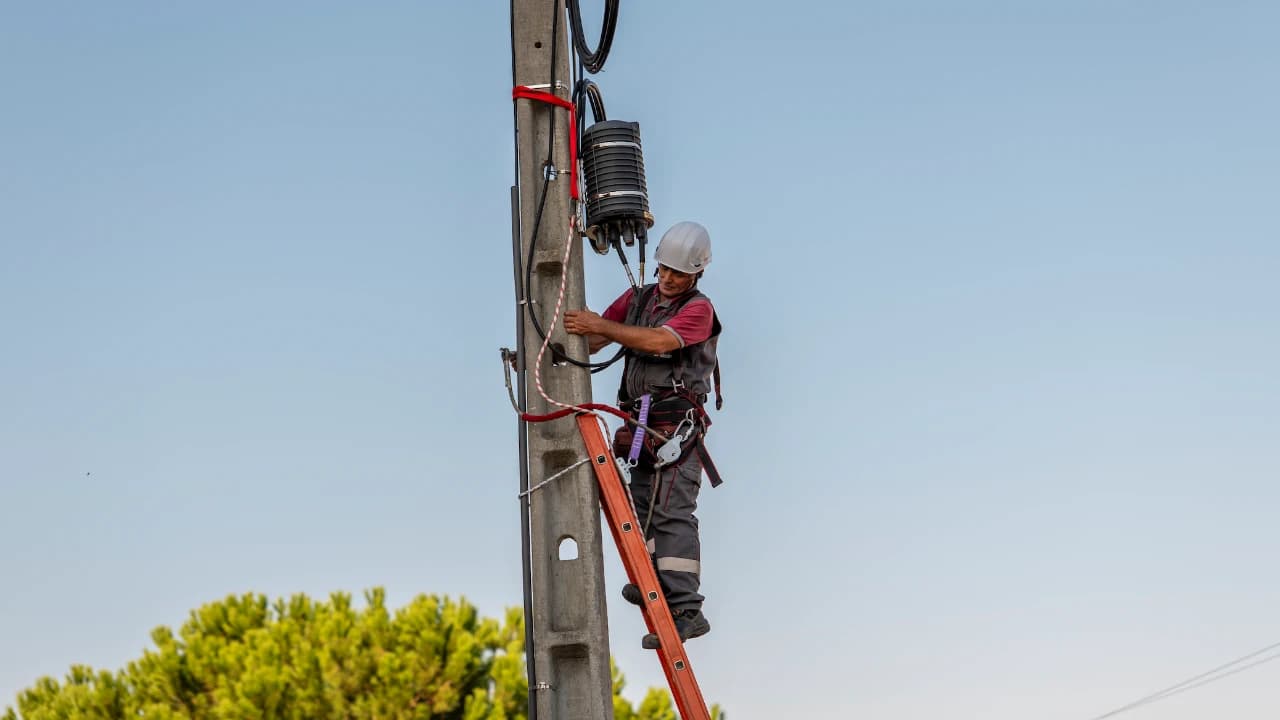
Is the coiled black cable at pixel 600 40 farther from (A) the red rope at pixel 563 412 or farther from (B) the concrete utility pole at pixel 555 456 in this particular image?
(A) the red rope at pixel 563 412

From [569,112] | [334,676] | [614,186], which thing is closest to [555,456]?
[614,186]

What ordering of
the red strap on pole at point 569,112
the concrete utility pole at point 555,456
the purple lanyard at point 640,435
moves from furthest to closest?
1. the red strap on pole at point 569,112
2. the purple lanyard at point 640,435
3. the concrete utility pole at point 555,456

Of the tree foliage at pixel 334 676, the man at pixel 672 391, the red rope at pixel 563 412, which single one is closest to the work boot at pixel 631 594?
the man at pixel 672 391

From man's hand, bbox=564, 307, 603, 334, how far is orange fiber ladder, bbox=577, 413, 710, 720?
343 mm

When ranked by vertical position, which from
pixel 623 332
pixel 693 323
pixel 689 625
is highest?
pixel 693 323

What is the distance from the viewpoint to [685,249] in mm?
6262

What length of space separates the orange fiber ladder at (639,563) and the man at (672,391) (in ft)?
0.25

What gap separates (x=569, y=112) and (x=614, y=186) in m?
0.39

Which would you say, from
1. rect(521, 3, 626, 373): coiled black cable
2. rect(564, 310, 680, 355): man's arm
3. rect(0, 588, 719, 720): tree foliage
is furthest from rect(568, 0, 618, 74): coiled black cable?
rect(0, 588, 719, 720): tree foliage

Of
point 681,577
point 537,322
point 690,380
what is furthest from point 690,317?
point 681,577

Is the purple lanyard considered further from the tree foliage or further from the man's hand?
the tree foliage

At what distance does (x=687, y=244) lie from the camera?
6.26 meters

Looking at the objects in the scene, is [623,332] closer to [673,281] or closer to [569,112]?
[673,281]

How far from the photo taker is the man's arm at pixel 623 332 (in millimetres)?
5945
